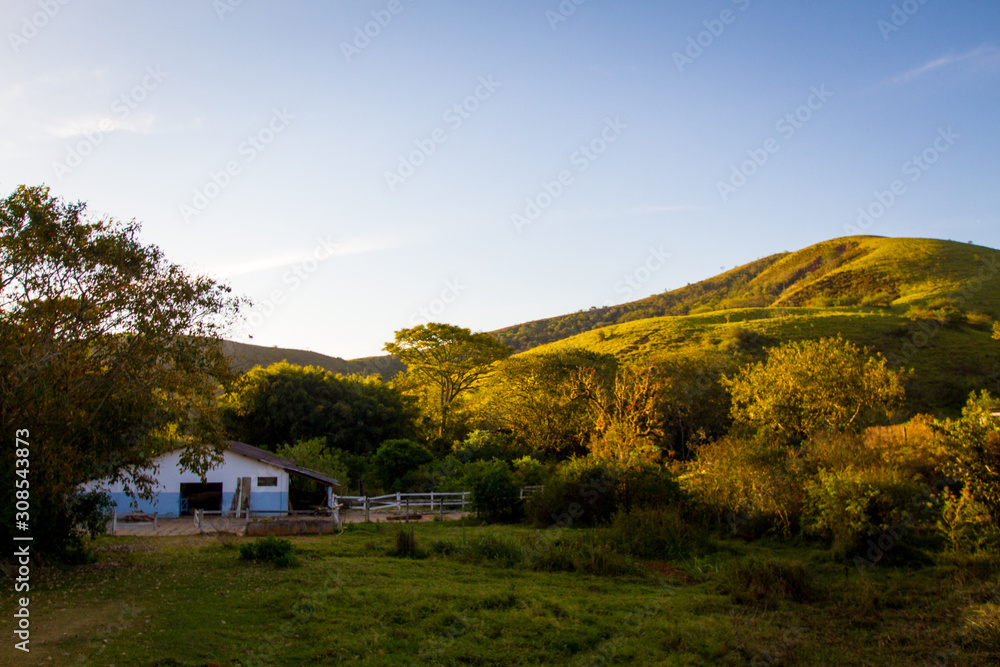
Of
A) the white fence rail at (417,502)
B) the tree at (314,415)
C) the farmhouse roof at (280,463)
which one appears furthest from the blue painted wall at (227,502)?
the tree at (314,415)

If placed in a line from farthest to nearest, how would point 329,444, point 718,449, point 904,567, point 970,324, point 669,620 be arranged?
point 970,324 → point 329,444 → point 718,449 → point 904,567 → point 669,620

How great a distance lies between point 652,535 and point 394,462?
19.6 m

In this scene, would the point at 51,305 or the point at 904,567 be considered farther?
the point at 904,567

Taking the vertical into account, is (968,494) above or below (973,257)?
below

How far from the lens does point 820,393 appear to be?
2320cm

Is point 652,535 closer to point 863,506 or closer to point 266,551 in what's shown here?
point 863,506

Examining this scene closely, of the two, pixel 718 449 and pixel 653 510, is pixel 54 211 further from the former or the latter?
pixel 718 449

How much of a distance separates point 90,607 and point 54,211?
694 cm

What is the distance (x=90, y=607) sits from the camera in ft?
29.5

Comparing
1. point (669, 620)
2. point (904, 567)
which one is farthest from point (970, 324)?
point (669, 620)

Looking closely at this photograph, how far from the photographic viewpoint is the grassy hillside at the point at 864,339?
137ft

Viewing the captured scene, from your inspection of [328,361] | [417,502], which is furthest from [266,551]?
[328,361]

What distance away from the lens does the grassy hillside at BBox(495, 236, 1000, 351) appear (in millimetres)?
64562

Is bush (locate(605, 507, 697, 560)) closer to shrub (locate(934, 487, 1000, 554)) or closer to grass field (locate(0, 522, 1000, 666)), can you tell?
grass field (locate(0, 522, 1000, 666))
